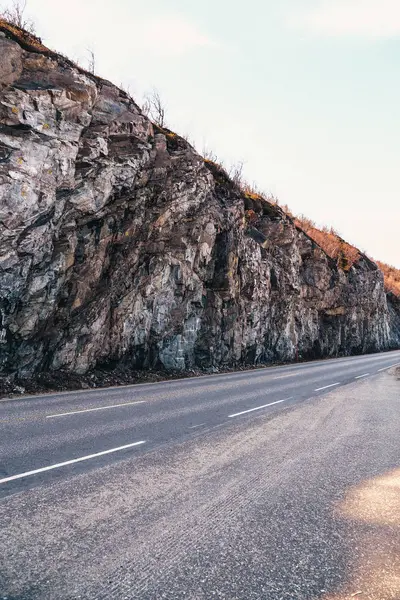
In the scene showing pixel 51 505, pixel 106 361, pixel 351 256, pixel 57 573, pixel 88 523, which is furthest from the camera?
pixel 351 256

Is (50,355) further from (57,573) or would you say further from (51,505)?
(57,573)

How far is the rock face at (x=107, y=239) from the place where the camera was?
1442 cm

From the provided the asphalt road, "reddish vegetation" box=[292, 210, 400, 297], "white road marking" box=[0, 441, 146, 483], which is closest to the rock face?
the asphalt road

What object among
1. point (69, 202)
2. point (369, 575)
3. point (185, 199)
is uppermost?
point (185, 199)

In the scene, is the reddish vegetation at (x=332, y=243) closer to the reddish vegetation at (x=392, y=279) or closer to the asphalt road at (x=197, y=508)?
the reddish vegetation at (x=392, y=279)

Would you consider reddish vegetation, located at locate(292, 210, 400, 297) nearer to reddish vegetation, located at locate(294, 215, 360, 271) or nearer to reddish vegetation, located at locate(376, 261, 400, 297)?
reddish vegetation, located at locate(294, 215, 360, 271)

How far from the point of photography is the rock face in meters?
14.4

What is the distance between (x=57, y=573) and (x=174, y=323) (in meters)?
18.8

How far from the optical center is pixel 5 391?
43.7 ft

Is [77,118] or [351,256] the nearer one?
[77,118]

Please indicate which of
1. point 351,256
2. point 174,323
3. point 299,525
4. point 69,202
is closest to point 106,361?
point 174,323

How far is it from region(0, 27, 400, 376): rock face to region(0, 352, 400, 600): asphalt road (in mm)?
7375

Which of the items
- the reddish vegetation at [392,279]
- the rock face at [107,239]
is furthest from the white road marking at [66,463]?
the reddish vegetation at [392,279]

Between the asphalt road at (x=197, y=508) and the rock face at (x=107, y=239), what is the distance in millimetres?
7375
